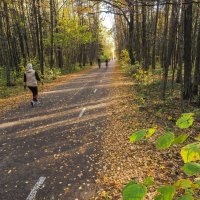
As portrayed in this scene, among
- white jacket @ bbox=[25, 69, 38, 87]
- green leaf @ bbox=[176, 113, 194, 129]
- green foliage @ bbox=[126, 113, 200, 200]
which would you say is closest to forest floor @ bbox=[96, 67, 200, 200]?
green leaf @ bbox=[176, 113, 194, 129]

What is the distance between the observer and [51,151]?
22.6 feet

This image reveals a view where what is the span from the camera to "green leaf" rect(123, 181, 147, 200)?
4.59 ft

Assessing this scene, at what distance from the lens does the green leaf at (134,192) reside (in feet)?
4.59

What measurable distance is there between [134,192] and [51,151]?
5791 millimetres

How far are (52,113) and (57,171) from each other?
18.2 ft

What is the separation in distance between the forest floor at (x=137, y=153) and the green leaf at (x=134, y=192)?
96cm

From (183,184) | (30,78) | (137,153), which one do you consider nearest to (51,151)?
(137,153)

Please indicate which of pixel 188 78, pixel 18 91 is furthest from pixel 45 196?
pixel 18 91

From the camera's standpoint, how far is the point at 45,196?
4.80m

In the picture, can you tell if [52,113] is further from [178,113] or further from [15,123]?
[178,113]

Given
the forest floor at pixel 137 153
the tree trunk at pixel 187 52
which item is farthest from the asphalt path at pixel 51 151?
the tree trunk at pixel 187 52

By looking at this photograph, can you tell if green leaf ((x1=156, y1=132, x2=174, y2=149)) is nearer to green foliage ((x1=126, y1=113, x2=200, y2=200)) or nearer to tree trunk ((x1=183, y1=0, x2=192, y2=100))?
green foliage ((x1=126, y1=113, x2=200, y2=200))

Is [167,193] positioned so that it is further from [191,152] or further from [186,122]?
[186,122]

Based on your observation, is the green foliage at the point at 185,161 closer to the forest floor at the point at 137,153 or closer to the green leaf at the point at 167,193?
the green leaf at the point at 167,193
